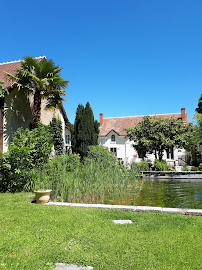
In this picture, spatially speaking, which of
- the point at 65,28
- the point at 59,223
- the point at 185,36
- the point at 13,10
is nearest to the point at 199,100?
the point at 185,36

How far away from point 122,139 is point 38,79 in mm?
21690

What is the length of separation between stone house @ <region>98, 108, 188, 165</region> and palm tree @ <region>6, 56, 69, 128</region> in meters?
18.4

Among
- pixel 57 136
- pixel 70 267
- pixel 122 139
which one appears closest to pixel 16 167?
pixel 70 267

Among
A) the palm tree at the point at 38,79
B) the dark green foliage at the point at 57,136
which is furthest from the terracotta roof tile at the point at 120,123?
the palm tree at the point at 38,79

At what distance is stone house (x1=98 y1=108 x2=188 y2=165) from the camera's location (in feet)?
97.9

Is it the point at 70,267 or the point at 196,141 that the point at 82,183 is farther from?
the point at 196,141

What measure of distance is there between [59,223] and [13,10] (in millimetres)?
9834

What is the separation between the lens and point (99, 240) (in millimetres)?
3396

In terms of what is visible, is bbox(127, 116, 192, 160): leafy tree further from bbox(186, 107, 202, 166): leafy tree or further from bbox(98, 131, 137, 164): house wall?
bbox(98, 131, 137, 164): house wall

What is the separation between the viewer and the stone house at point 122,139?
29.8m

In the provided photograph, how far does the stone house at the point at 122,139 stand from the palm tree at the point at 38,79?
18.4 metres

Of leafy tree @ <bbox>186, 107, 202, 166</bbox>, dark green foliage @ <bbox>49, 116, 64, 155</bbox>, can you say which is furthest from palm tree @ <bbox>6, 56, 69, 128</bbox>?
leafy tree @ <bbox>186, 107, 202, 166</bbox>

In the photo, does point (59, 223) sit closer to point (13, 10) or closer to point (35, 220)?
point (35, 220)

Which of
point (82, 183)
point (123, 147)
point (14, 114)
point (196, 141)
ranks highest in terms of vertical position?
point (14, 114)
